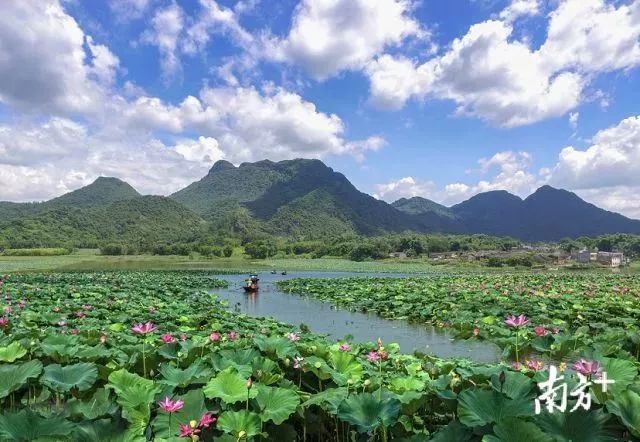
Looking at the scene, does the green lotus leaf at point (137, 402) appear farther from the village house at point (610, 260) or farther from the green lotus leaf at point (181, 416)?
the village house at point (610, 260)

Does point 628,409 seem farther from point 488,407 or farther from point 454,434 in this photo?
point 454,434

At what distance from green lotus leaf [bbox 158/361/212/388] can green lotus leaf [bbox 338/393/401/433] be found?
104 centimetres

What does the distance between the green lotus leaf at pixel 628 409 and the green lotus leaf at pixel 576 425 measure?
0.10 meters

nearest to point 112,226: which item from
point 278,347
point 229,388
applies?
point 278,347

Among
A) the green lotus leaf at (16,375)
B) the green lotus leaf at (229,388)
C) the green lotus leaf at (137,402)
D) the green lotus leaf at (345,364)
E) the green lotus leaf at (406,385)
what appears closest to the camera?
the green lotus leaf at (137,402)

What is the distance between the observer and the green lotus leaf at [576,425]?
87.6 inches

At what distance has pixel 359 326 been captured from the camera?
13.6m

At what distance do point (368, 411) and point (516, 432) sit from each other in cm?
80

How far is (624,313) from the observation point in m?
11.1

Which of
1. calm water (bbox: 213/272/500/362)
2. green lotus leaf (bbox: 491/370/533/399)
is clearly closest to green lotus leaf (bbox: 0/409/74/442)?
green lotus leaf (bbox: 491/370/533/399)

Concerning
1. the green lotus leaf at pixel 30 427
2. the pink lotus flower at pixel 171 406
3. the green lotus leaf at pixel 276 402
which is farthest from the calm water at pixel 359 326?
the green lotus leaf at pixel 30 427

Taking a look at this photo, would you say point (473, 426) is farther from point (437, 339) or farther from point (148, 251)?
point (148, 251)

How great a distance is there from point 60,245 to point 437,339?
11096 centimetres

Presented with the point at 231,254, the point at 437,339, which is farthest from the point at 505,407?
the point at 231,254
